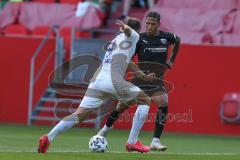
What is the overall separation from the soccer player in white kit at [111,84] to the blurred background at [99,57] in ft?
26.9

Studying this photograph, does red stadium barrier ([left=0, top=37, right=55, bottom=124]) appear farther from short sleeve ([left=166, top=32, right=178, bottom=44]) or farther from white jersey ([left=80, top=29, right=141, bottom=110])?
white jersey ([left=80, top=29, right=141, bottom=110])

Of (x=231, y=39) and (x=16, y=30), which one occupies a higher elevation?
(x=231, y=39)

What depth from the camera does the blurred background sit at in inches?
816

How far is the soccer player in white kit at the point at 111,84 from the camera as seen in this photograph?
38.3 ft

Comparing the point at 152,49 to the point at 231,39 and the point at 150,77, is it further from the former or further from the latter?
the point at 231,39

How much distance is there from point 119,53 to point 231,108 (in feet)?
29.2

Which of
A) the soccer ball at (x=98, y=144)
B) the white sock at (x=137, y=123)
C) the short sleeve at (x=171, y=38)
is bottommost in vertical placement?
the soccer ball at (x=98, y=144)

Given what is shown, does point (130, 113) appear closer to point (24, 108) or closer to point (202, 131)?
point (202, 131)

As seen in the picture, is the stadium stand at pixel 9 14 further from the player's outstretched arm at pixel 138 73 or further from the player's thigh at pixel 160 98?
the player's outstretched arm at pixel 138 73

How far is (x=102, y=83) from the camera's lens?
11766 mm

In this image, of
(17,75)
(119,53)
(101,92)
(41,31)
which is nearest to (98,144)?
(101,92)

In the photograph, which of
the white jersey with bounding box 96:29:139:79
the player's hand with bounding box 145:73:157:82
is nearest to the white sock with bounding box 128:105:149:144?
the player's hand with bounding box 145:73:157:82

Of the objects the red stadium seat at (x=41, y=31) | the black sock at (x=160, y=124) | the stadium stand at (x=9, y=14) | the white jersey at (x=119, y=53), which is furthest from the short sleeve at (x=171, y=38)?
the stadium stand at (x=9, y=14)

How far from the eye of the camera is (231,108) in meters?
20.4
